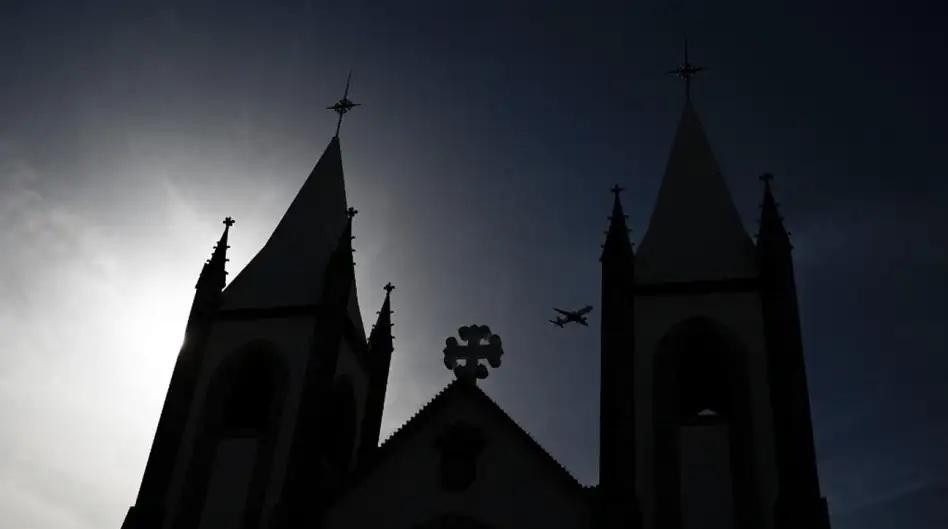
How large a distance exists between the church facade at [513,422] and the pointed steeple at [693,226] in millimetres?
49

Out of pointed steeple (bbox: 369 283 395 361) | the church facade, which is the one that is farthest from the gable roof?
pointed steeple (bbox: 369 283 395 361)

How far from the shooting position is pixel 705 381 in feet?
71.0

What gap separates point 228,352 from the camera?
2423 centimetres

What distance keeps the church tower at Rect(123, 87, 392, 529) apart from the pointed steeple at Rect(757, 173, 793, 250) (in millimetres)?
9868

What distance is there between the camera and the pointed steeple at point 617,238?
75.2ft

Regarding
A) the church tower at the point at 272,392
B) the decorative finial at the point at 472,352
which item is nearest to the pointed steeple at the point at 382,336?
the church tower at the point at 272,392

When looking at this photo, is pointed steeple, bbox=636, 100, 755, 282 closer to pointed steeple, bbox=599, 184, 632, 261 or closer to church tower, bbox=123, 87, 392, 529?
pointed steeple, bbox=599, 184, 632, 261

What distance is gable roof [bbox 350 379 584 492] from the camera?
20094mm

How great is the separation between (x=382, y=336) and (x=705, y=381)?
1006 cm

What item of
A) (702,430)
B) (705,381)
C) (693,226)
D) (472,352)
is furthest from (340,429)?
(693,226)

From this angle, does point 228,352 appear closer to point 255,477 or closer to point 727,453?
point 255,477

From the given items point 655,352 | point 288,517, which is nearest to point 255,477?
point 288,517

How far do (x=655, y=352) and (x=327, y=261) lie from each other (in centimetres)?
909

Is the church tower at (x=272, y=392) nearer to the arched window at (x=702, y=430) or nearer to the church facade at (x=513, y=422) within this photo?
the church facade at (x=513, y=422)
